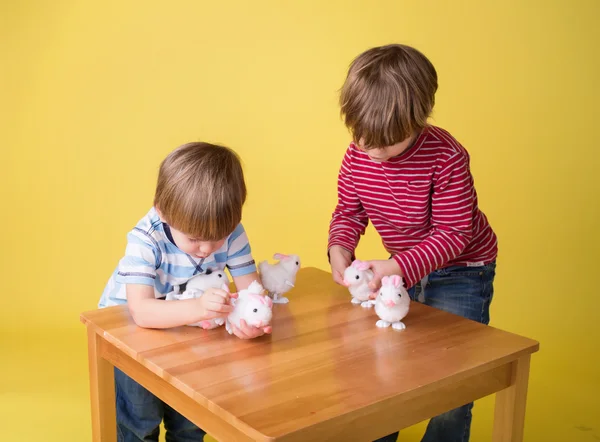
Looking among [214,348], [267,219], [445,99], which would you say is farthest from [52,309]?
[214,348]

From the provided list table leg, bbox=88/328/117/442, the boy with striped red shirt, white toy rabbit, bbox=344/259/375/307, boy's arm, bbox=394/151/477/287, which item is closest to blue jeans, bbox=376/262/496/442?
the boy with striped red shirt

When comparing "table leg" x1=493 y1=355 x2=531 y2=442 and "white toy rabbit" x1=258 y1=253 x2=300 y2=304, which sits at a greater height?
"white toy rabbit" x1=258 y1=253 x2=300 y2=304

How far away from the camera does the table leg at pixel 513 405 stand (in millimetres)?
1660

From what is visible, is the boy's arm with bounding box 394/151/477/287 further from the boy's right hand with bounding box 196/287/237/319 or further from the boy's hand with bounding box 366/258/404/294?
the boy's right hand with bounding box 196/287/237/319

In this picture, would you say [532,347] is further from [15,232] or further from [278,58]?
[15,232]

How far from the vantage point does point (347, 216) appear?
2.19m

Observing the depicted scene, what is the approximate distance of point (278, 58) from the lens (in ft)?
10.7

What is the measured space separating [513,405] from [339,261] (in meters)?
0.54

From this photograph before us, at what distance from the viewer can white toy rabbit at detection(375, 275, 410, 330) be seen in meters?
Answer: 1.71

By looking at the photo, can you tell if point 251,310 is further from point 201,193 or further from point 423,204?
point 423,204

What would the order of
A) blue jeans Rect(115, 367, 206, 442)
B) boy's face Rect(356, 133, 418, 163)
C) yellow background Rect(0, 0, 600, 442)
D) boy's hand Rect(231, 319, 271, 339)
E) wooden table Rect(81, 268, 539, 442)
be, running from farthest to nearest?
1. yellow background Rect(0, 0, 600, 442)
2. blue jeans Rect(115, 367, 206, 442)
3. boy's face Rect(356, 133, 418, 163)
4. boy's hand Rect(231, 319, 271, 339)
5. wooden table Rect(81, 268, 539, 442)

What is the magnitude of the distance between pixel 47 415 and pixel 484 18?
6.61ft

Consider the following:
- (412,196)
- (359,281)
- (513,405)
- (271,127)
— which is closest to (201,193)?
(359,281)

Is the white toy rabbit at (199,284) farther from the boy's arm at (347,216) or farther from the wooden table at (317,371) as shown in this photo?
the boy's arm at (347,216)
